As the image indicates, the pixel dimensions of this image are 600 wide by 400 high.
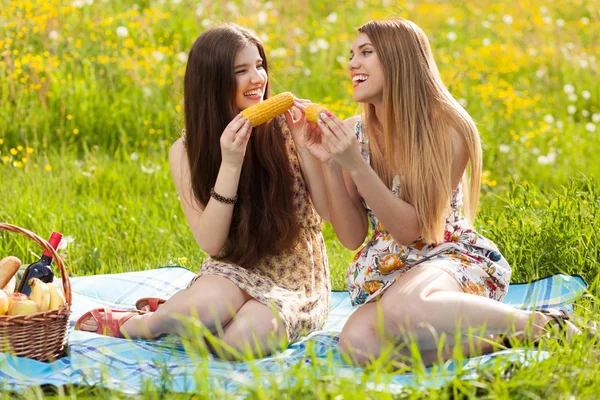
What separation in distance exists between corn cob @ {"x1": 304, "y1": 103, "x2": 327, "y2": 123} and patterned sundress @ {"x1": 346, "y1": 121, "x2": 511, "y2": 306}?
16.2 inches

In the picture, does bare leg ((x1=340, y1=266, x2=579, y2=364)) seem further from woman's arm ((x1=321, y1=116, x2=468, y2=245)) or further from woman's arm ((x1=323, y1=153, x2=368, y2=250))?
woman's arm ((x1=323, y1=153, x2=368, y2=250))

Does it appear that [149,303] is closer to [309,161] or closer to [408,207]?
[309,161]

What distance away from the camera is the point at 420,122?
3436 mm

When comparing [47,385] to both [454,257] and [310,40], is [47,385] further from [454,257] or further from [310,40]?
[310,40]

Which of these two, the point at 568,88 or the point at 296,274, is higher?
the point at 568,88

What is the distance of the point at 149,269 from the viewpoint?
15.4 ft

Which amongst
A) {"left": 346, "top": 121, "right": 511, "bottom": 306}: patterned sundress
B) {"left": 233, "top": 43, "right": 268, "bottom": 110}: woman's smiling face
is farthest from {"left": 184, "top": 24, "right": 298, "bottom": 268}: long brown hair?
{"left": 346, "top": 121, "right": 511, "bottom": 306}: patterned sundress

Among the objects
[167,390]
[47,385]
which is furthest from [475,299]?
[47,385]

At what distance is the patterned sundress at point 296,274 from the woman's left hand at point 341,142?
539 mm

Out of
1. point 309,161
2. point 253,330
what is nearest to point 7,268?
point 253,330

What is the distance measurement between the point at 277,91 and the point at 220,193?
3486mm

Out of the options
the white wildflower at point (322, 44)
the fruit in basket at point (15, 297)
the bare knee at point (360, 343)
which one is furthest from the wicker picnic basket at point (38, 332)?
the white wildflower at point (322, 44)

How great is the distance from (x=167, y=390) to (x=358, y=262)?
117 centimetres

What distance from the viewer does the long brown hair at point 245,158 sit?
3600 mm
